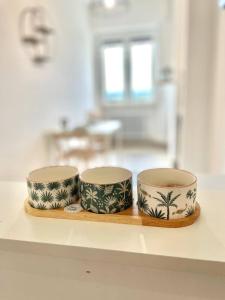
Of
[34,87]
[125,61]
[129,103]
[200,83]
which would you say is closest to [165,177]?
[200,83]

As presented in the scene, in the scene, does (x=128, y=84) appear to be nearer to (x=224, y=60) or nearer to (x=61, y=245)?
(x=224, y=60)

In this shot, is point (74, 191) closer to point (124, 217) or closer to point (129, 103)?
point (124, 217)

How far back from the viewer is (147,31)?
5195 millimetres

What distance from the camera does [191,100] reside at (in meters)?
2.01

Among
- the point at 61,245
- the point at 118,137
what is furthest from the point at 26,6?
the point at 61,245

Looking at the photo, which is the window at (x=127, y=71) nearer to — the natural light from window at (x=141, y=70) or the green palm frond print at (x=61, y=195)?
the natural light from window at (x=141, y=70)

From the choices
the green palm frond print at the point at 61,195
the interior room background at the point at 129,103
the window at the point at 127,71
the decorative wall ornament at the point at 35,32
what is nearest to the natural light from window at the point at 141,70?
the window at the point at 127,71

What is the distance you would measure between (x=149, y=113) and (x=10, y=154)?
11.2 feet

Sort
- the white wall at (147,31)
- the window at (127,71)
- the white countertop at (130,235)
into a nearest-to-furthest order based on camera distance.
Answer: the white countertop at (130,235) → the white wall at (147,31) → the window at (127,71)

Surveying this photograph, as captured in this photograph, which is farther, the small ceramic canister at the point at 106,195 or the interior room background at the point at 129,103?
the interior room background at the point at 129,103

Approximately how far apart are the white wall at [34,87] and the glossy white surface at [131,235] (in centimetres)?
206

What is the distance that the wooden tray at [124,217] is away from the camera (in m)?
0.58

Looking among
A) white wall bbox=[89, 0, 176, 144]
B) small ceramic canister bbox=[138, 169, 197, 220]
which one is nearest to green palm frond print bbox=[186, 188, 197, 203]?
small ceramic canister bbox=[138, 169, 197, 220]

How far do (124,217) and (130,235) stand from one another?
0.17ft
